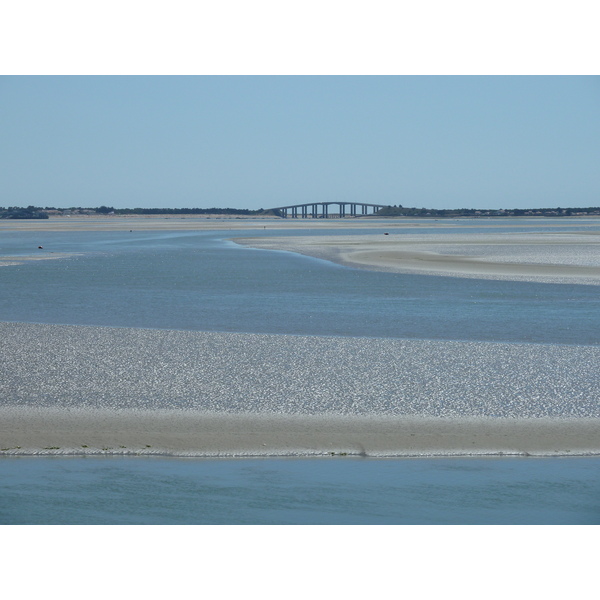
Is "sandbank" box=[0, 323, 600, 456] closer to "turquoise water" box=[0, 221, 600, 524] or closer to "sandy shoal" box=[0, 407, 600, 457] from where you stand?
"sandy shoal" box=[0, 407, 600, 457]

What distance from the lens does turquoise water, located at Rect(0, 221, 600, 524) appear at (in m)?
7.46

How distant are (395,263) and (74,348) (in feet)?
81.9

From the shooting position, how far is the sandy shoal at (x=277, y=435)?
29.7 feet

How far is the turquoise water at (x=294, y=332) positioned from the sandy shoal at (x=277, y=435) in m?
0.28

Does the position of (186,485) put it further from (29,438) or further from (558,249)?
(558,249)

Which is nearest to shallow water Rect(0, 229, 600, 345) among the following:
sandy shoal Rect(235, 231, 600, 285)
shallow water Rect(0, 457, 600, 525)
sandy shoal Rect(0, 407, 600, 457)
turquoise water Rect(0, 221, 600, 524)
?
turquoise water Rect(0, 221, 600, 524)

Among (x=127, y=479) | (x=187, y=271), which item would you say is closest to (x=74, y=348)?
(x=127, y=479)

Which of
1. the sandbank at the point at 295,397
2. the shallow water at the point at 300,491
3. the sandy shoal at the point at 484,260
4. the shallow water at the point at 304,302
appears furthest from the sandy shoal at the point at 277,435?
the sandy shoal at the point at 484,260

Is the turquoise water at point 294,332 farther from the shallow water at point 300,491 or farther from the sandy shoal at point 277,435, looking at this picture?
the sandy shoal at point 277,435

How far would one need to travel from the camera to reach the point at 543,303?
21.8 meters

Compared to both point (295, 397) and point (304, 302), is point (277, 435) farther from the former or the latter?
point (304, 302)

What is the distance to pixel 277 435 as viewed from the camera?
31.0 feet

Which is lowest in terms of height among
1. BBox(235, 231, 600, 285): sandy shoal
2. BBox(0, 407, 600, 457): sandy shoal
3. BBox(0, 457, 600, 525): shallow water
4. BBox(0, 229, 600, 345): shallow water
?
BBox(0, 457, 600, 525): shallow water

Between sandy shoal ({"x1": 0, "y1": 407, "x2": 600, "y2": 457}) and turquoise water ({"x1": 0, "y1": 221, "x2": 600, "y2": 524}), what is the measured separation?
0.28m
